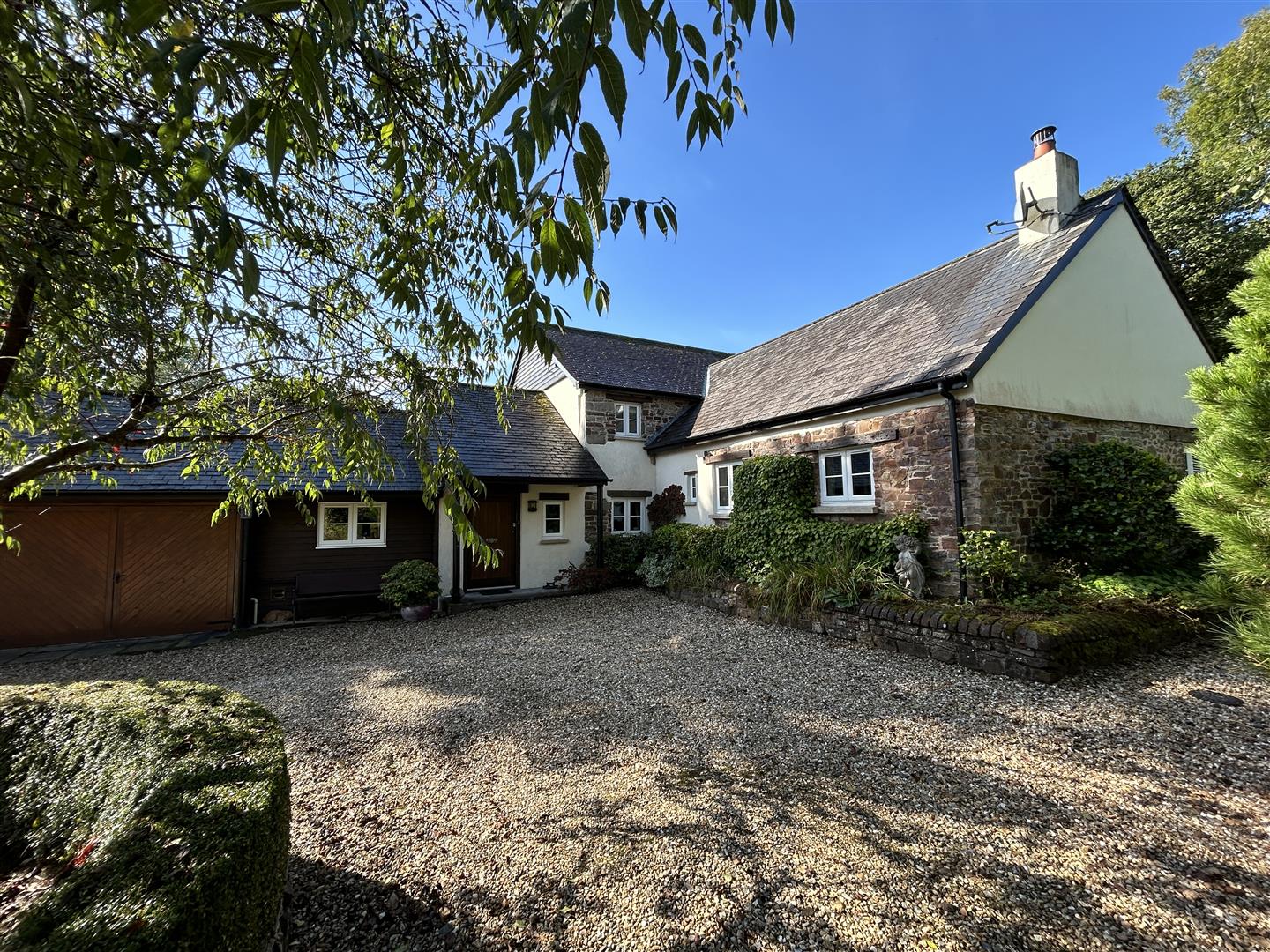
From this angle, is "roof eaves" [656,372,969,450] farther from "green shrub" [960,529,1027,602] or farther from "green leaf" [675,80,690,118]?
"green leaf" [675,80,690,118]

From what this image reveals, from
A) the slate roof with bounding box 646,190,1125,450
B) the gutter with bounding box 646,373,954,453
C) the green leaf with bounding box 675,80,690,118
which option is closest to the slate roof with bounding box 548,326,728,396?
the slate roof with bounding box 646,190,1125,450

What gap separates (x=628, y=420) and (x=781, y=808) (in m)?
11.9

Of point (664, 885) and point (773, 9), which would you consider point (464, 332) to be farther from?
point (664, 885)

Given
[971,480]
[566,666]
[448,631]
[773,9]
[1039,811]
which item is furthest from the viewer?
[448,631]

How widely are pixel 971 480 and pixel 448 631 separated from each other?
8592 millimetres

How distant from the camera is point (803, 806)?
10.8 feet

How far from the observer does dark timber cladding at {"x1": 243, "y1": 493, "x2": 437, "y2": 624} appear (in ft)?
30.8

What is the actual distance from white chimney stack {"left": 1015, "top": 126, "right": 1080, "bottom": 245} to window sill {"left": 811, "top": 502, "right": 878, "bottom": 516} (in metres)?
5.88

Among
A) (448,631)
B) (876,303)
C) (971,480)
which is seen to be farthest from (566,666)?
(876,303)

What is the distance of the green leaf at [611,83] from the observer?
1216mm

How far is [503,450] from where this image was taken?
1228cm

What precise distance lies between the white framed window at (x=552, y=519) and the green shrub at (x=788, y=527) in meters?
4.52

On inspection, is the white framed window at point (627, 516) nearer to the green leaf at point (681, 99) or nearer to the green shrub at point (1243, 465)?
the green shrub at point (1243, 465)

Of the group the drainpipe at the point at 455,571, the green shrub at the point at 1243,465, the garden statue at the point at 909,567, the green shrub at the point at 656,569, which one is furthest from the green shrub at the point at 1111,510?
the drainpipe at the point at 455,571
